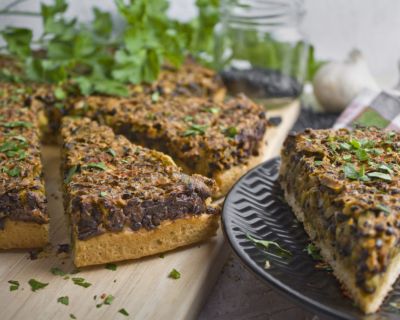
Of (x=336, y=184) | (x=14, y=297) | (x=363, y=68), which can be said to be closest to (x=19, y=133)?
(x=14, y=297)

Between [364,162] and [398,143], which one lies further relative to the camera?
[398,143]

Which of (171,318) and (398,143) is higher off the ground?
(398,143)

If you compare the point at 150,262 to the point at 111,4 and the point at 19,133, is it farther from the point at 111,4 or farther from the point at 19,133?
the point at 111,4

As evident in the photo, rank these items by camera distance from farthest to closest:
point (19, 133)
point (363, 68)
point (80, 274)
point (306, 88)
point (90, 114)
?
1. point (306, 88)
2. point (363, 68)
3. point (90, 114)
4. point (19, 133)
5. point (80, 274)

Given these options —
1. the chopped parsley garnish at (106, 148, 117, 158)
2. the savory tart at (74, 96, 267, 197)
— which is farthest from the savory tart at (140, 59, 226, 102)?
the chopped parsley garnish at (106, 148, 117, 158)

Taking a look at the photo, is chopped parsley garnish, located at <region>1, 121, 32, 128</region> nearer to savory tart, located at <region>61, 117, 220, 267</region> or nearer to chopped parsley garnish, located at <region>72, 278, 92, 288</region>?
savory tart, located at <region>61, 117, 220, 267</region>

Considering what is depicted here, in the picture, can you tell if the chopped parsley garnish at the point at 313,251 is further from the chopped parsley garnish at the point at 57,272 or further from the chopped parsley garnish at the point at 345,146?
the chopped parsley garnish at the point at 57,272
